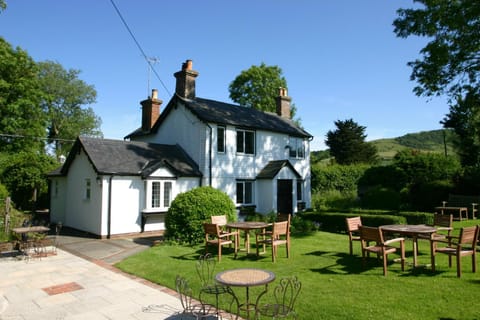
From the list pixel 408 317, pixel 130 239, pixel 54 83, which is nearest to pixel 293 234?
pixel 130 239

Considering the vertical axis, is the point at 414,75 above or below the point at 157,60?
below

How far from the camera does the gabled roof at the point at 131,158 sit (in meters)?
16.2

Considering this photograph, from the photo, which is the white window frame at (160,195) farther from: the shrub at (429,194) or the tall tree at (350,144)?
the tall tree at (350,144)

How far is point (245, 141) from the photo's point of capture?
21.6m

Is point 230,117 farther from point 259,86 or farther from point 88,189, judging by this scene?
point 259,86

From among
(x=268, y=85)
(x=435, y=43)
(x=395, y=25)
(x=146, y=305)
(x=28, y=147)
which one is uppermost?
(x=268, y=85)

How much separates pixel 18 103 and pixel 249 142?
23691 millimetres

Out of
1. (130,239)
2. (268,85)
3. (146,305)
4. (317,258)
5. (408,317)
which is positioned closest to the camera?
(408,317)

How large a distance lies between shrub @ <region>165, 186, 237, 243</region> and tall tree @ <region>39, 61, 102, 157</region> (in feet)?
125

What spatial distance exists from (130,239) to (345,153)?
46.9m

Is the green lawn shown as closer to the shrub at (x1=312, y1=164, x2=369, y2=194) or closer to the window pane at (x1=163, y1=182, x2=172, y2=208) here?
the window pane at (x1=163, y1=182, x2=172, y2=208)

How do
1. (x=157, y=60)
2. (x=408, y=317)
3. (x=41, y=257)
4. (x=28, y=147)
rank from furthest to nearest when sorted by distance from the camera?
(x=28, y=147) < (x=157, y=60) < (x=41, y=257) < (x=408, y=317)

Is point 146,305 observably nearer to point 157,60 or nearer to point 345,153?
point 157,60

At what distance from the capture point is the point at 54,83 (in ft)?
148
